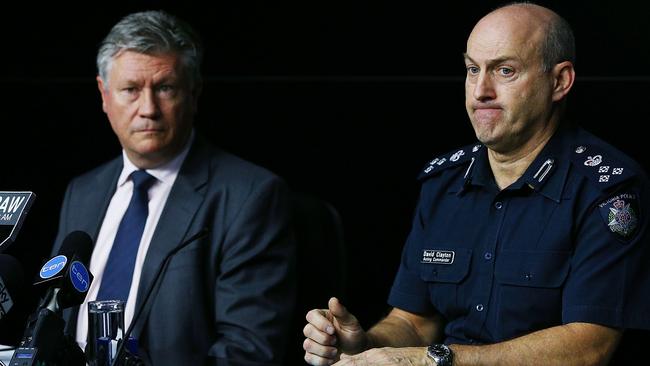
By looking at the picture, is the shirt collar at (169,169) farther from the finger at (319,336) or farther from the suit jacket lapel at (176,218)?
the finger at (319,336)

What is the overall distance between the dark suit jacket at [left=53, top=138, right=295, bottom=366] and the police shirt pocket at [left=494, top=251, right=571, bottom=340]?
0.66 metres

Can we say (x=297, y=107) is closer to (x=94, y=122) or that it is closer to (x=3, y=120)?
(x=94, y=122)

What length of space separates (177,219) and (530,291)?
0.94 metres

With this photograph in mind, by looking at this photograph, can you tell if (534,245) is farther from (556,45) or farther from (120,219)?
(120,219)

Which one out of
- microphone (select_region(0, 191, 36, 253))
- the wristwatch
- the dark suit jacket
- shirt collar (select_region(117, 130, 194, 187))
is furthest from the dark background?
microphone (select_region(0, 191, 36, 253))

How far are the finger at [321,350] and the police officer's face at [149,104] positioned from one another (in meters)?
0.90

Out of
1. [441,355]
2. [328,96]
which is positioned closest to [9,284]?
[441,355]

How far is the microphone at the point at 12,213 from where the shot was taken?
5.88 feet

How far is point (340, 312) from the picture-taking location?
6.79 ft

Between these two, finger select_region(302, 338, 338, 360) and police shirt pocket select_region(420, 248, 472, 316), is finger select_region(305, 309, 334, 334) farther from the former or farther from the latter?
police shirt pocket select_region(420, 248, 472, 316)

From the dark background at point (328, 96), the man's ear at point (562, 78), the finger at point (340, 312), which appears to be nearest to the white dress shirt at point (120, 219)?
the dark background at point (328, 96)

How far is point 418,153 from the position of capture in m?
3.28

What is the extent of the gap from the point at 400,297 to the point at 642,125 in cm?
97

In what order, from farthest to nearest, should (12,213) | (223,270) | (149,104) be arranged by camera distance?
1. (149,104)
2. (223,270)
3. (12,213)
